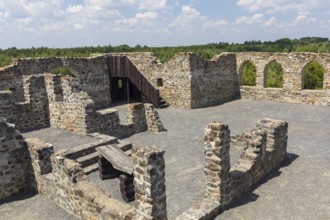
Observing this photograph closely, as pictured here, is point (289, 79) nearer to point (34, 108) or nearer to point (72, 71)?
point (72, 71)

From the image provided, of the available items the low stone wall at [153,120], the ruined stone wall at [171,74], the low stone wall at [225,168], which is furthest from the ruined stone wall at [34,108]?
the low stone wall at [225,168]

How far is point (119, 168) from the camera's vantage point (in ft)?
29.9

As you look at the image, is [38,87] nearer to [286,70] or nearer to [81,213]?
[81,213]

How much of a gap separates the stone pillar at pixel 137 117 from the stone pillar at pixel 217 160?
7.14 m

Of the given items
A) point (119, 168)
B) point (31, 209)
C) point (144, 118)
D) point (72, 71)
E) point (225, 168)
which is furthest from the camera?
point (72, 71)

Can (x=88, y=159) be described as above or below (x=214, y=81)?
below

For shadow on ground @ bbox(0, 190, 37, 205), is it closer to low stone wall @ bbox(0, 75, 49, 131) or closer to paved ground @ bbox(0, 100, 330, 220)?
paved ground @ bbox(0, 100, 330, 220)

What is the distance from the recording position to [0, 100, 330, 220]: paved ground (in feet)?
27.2

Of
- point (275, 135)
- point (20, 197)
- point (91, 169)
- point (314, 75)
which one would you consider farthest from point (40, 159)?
point (314, 75)

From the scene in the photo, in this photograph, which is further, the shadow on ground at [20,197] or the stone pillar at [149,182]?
the shadow on ground at [20,197]

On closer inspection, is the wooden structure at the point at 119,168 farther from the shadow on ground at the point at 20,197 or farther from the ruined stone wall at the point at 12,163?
the ruined stone wall at the point at 12,163

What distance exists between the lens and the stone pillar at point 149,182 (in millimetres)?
6453

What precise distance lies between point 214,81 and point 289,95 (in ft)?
15.1

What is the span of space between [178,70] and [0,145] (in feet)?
41.5
